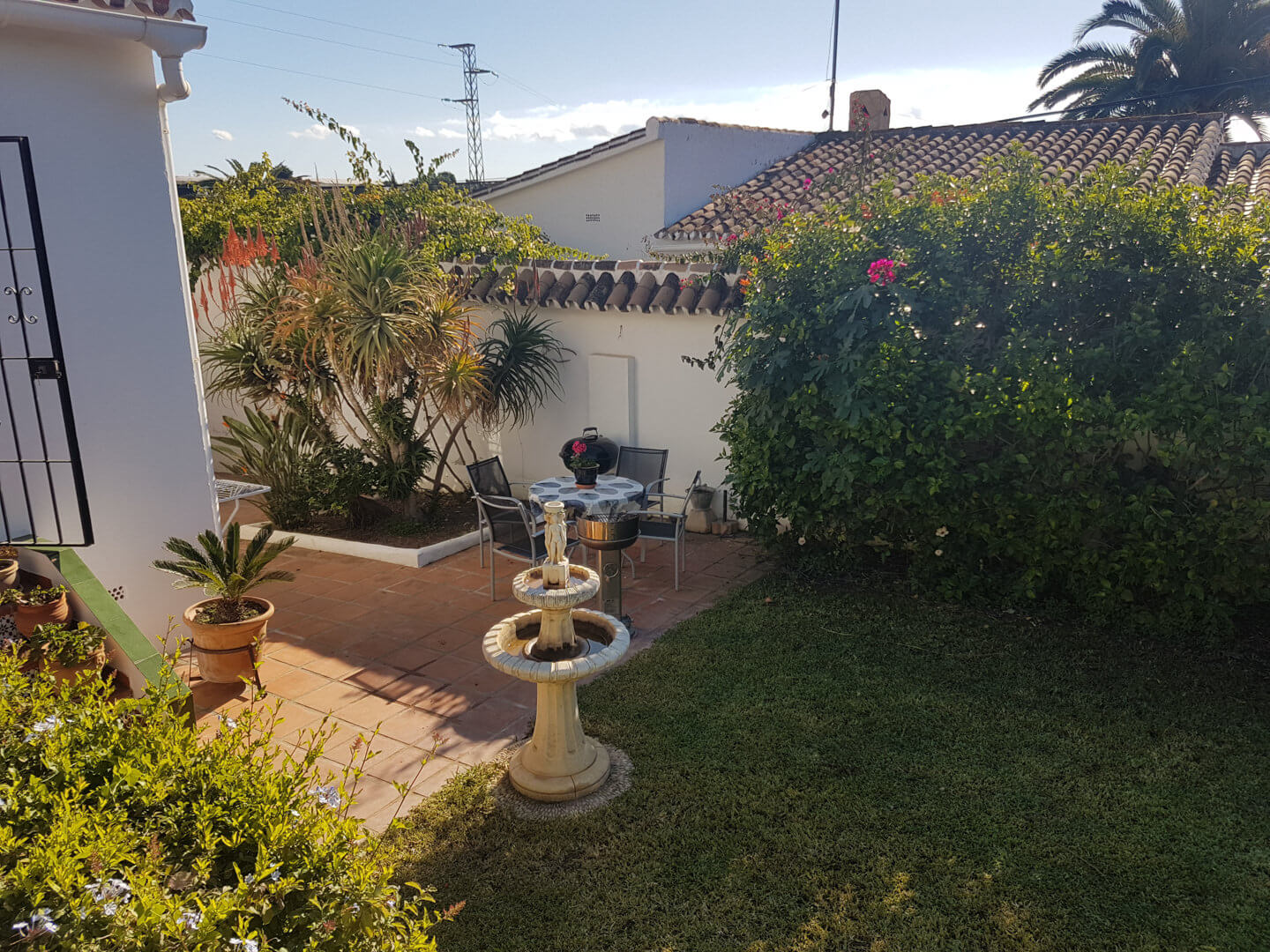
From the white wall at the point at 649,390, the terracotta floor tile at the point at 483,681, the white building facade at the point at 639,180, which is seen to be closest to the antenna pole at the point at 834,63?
the white building facade at the point at 639,180

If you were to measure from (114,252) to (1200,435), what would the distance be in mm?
6732

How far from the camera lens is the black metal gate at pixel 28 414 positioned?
4.66 meters

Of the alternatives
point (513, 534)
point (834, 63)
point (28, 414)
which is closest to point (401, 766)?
point (513, 534)

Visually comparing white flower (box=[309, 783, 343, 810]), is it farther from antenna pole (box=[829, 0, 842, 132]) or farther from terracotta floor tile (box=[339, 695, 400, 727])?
antenna pole (box=[829, 0, 842, 132])

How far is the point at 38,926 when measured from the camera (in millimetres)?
1743

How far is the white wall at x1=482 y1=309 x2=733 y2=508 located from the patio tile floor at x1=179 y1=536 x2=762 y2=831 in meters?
1.05

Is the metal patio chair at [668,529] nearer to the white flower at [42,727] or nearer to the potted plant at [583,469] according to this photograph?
the potted plant at [583,469]

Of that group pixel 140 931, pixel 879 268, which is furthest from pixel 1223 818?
pixel 140 931

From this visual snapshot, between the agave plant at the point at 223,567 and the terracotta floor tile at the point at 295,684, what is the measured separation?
49cm

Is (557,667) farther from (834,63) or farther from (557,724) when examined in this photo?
(834,63)

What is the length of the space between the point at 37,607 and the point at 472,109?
94.5 feet

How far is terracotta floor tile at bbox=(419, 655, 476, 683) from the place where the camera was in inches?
217

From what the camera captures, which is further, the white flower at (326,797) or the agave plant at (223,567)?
the agave plant at (223,567)

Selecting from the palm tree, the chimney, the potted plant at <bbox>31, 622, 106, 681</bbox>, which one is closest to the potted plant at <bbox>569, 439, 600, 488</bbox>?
the potted plant at <bbox>31, 622, 106, 681</bbox>
